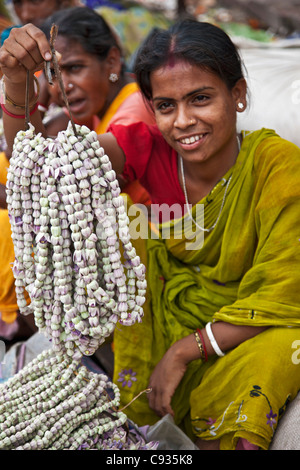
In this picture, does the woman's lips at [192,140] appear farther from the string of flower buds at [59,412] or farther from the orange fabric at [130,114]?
the string of flower buds at [59,412]

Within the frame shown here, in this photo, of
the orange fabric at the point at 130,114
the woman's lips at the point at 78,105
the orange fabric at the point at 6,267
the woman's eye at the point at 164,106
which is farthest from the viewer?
the woman's lips at the point at 78,105

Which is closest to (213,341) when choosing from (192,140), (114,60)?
(192,140)

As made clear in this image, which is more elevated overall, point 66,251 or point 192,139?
point 192,139

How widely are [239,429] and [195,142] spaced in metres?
0.90

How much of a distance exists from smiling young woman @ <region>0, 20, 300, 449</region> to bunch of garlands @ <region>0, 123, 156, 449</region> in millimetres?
332

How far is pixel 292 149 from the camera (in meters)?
1.83

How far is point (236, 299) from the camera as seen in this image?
6.54 feet

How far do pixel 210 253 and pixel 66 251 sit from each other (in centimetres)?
74

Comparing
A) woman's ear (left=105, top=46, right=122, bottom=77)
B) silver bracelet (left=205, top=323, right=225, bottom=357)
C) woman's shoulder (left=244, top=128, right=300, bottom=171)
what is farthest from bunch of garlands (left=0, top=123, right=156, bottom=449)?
woman's ear (left=105, top=46, right=122, bottom=77)

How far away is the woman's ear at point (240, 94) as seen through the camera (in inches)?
74.9

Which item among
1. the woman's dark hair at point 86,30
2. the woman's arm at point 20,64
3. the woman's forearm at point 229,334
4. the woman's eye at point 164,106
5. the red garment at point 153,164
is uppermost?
the woman's dark hair at point 86,30

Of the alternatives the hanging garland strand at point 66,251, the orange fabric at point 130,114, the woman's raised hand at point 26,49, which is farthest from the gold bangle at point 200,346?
the woman's raised hand at point 26,49

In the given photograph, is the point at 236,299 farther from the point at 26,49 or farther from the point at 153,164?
the point at 26,49

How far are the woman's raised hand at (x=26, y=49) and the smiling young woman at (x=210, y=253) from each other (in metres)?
0.09
